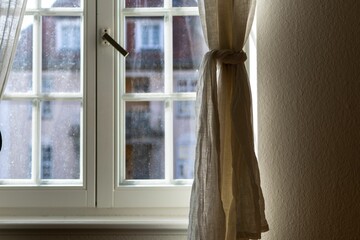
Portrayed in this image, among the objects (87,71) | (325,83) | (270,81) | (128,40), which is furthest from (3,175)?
(325,83)

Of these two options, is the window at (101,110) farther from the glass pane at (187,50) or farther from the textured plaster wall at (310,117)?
the textured plaster wall at (310,117)

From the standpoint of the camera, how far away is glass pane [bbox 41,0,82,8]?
6.45 ft

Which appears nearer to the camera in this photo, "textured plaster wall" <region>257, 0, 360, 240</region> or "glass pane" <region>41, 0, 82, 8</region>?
"textured plaster wall" <region>257, 0, 360, 240</region>

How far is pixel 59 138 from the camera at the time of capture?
1.96 metres

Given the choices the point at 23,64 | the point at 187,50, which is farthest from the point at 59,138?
the point at 187,50

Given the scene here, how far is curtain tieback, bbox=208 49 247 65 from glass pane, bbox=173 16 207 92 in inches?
15.1

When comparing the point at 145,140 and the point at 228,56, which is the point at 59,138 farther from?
the point at 228,56

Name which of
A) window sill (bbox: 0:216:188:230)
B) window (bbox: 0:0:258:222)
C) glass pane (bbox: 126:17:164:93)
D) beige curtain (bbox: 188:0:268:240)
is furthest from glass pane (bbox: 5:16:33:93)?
beige curtain (bbox: 188:0:268:240)

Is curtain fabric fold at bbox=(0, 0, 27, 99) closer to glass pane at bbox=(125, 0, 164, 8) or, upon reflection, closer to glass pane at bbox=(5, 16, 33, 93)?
glass pane at bbox=(5, 16, 33, 93)

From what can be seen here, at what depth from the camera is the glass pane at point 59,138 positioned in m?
1.95

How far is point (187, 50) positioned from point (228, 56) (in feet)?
1.38

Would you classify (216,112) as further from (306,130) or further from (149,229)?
(149,229)

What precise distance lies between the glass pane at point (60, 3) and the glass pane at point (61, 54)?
5 centimetres

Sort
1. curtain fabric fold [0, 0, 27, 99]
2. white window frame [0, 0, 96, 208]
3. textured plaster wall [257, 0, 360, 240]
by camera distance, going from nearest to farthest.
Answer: textured plaster wall [257, 0, 360, 240], curtain fabric fold [0, 0, 27, 99], white window frame [0, 0, 96, 208]
